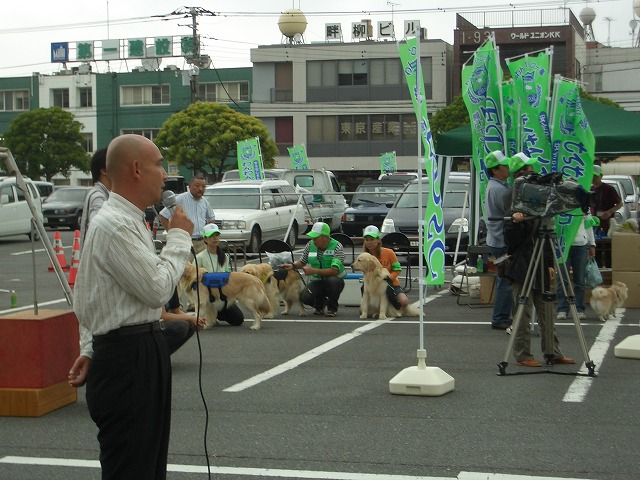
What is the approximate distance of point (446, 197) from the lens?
23.4 metres

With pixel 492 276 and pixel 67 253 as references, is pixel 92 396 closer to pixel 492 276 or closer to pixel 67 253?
pixel 492 276

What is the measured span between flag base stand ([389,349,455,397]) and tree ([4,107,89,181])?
5286 centimetres

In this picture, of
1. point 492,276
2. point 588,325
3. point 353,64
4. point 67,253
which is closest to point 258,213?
point 67,253

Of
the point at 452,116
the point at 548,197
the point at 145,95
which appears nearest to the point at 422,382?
the point at 548,197

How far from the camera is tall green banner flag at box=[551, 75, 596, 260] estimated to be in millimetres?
12922

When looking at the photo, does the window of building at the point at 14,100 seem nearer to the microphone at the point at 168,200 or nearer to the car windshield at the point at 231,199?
the car windshield at the point at 231,199

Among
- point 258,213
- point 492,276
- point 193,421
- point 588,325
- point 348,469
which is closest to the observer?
point 348,469

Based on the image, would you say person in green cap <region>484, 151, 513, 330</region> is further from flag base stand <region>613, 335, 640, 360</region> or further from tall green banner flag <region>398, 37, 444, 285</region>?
flag base stand <region>613, 335, 640, 360</region>

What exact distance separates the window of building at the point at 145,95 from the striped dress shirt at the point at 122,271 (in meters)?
66.9

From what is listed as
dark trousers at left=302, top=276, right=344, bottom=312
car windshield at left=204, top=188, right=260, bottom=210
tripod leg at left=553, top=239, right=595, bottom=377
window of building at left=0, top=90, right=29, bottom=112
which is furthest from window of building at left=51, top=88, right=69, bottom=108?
tripod leg at left=553, top=239, right=595, bottom=377

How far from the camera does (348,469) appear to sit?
6.50m

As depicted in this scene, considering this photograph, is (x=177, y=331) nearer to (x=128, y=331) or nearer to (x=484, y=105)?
(x=128, y=331)

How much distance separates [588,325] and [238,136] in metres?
42.1

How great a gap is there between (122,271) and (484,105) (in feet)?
34.8
